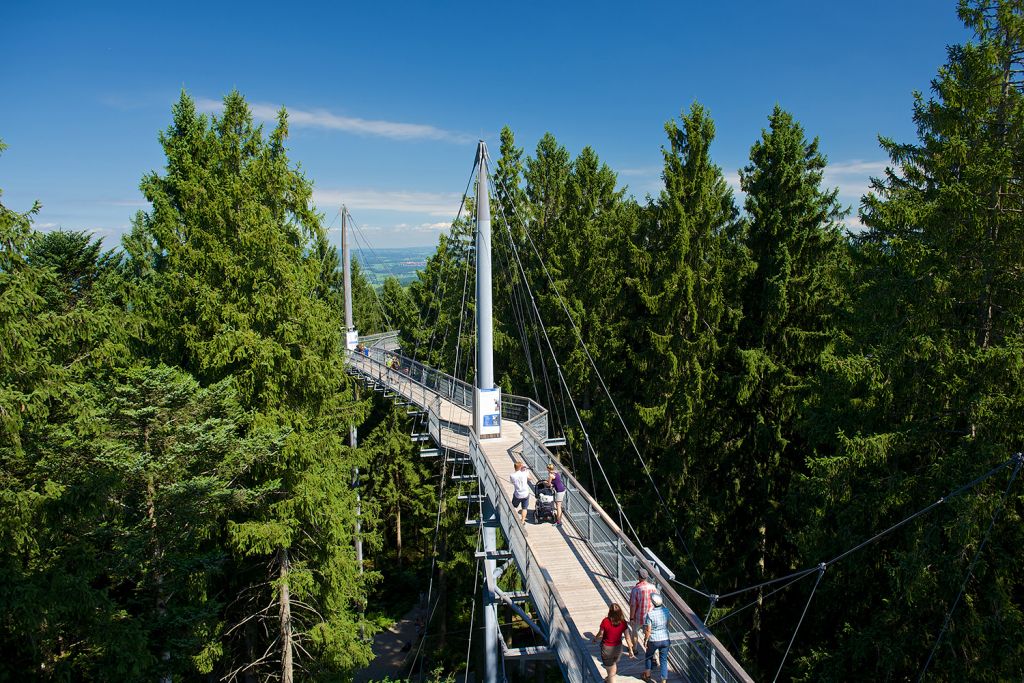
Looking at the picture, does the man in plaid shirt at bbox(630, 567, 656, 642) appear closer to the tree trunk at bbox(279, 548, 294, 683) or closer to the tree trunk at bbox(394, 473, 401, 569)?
the tree trunk at bbox(279, 548, 294, 683)

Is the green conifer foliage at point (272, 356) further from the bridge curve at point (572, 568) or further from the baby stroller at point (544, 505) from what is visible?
the baby stroller at point (544, 505)

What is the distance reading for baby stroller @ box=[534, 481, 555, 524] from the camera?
39.1 feet

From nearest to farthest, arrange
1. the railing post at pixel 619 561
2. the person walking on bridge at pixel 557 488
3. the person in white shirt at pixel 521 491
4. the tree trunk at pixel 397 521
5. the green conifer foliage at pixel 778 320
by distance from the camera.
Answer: the railing post at pixel 619 561
the person in white shirt at pixel 521 491
the person walking on bridge at pixel 557 488
the green conifer foliage at pixel 778 320
the tree trunk at pixel 397 521

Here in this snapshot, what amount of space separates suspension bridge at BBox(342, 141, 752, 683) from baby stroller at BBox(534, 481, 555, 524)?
0.17 metres

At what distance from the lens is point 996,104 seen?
32.5ft

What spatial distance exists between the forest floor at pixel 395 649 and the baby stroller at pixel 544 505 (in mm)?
14250

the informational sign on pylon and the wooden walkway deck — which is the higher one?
the informational sign on pylon

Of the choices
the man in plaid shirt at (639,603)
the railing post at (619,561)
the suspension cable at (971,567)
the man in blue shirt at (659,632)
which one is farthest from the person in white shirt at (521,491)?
the suspension cable at (971,567)

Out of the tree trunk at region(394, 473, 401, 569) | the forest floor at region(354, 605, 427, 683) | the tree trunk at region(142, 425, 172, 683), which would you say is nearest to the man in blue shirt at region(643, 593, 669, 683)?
the tree trunk at region(142, 425, 172, 683)

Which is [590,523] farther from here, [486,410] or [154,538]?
[154,538]

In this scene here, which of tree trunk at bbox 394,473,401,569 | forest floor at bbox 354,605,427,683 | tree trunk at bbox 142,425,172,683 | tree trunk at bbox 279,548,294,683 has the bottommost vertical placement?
forest floor at bbox 354,605,427,683

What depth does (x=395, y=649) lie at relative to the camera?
2573cm

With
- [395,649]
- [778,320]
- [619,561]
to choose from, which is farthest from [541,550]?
[395,649]

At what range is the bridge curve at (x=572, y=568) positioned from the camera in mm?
7523
